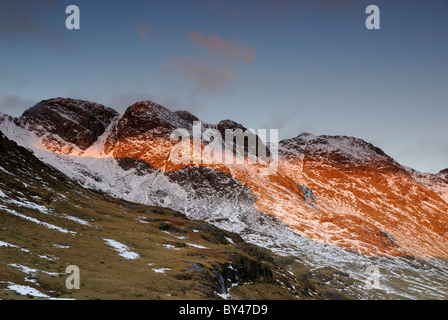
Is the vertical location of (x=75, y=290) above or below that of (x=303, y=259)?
above

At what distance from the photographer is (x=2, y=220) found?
63.7m

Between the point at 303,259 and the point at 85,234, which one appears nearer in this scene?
the point at 85,234

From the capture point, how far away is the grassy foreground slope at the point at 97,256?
135 ft

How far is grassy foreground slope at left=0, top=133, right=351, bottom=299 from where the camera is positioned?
41281 mm

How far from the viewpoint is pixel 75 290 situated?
3850cm

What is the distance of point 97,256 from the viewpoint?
59.8 metres
